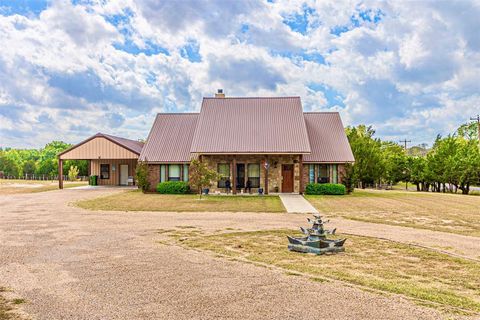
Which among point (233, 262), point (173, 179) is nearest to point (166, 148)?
point (173, 179)

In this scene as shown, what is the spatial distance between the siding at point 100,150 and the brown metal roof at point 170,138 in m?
3.25

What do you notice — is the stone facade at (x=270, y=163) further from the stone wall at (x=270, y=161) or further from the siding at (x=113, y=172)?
the siding at (x=113, y=172)

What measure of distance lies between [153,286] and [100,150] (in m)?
29.5

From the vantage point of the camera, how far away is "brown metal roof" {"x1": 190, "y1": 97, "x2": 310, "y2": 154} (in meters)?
27.6

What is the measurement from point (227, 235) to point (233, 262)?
3.59 metres

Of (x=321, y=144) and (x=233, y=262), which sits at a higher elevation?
(x=321, y=144)

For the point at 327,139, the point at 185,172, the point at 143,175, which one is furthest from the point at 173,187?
the point at 327,139

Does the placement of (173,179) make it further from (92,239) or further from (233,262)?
(233,262)

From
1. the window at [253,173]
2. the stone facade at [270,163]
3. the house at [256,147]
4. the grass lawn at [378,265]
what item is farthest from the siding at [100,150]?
the grass lawn at [378,265]

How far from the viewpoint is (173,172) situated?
30.6 meters

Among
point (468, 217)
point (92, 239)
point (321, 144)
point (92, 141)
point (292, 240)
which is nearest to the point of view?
point (292, 240)

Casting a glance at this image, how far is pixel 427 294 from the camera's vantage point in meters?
6.67

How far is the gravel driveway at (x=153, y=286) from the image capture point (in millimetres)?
5906

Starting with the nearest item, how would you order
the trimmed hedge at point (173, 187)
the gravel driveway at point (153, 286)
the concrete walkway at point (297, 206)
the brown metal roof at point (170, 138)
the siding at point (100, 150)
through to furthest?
the gravel driveway at point (153, 286) < the concrete walkway at point (297, 206) < the trimmed hedge at point (173, 187) < the brown metal roof at point (170, 138) < the siding at point (100, 150)
